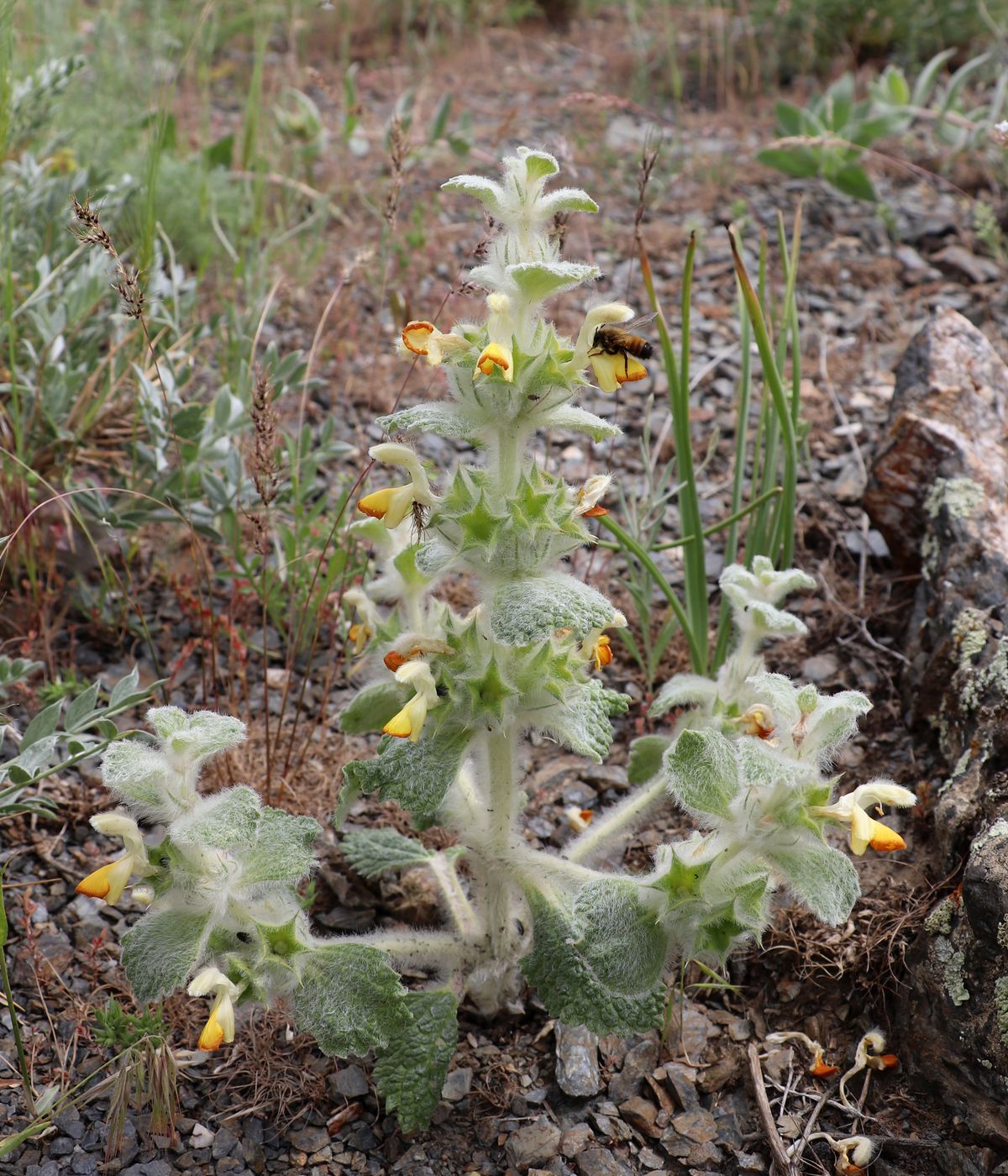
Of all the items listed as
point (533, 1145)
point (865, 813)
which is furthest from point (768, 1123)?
point (865, 813)

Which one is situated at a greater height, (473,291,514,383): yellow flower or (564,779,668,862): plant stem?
(473,291,514,383): yellow flower

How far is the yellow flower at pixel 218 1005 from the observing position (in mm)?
1414

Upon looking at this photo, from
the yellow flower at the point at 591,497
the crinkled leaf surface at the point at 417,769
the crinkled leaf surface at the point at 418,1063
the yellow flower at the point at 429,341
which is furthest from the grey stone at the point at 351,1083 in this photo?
the yellow flower at the point at 429,341

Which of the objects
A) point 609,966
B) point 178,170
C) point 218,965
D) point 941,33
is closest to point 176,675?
point 218,965

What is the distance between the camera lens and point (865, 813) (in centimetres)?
146

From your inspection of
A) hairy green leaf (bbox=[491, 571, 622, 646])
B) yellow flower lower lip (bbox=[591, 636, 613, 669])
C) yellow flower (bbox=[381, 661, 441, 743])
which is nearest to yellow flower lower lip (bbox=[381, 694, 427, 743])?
yellow flower (bbox=[381, 661, 441, 743])

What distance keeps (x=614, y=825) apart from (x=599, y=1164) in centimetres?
54

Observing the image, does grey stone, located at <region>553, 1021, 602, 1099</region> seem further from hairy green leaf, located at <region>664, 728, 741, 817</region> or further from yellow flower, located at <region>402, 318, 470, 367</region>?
yellow flower, located at <region>402, 318, 470, 367</region>

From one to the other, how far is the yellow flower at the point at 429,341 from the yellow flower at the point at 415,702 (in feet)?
1.39

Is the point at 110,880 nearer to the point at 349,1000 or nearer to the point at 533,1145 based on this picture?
the point at 349,1000

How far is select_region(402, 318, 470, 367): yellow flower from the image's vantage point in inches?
58.1

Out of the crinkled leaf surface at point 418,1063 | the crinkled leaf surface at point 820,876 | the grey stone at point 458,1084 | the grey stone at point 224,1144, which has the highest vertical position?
the crinkled leaf surface at point 820,876

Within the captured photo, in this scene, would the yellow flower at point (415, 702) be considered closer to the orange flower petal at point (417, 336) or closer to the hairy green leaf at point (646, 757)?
the orange flower petal at point (417, 336)

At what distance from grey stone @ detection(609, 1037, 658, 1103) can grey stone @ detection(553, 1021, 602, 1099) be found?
30 millimetres
